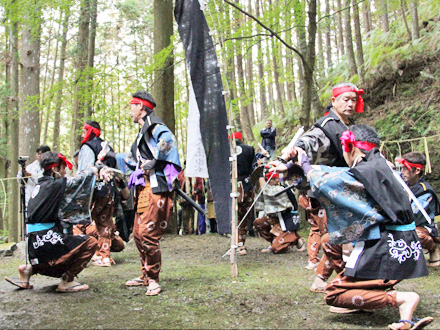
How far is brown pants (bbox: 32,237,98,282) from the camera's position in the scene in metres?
4.54

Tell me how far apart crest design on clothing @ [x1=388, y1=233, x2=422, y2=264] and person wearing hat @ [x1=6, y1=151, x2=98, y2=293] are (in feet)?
10.2

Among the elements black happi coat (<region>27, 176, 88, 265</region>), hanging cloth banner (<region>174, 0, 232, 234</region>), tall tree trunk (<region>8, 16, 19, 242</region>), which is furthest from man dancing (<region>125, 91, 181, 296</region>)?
tall tree trunk (<region>8, 16, 19, 242</region>)

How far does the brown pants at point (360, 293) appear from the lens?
3.21 m

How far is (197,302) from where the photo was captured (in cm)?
419

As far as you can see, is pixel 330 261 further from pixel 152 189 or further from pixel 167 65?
pixel 167 65

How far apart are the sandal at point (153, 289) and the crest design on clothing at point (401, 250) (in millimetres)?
2476

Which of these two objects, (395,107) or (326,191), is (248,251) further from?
(395,107)

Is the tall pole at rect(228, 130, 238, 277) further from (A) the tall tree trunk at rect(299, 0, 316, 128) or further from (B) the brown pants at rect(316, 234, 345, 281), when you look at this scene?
(A) the tall tree trunk at rect(299, 0, 316, 128)

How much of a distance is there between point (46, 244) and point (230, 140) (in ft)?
7.90

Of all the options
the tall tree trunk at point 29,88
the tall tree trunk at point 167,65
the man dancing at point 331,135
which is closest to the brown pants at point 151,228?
the man dancing at point 331,135

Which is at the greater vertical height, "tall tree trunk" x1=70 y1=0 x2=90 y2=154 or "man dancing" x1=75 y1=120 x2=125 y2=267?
"tall tree trunk" x1=70 y1=0 x2=90 y2=154

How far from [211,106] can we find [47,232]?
2.38 m

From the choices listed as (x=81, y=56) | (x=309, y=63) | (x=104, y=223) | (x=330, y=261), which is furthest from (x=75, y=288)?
(x=81, y=56)

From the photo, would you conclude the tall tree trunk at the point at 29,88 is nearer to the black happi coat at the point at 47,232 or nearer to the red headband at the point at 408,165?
the black happi coat at the point at 47,232
